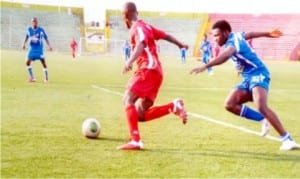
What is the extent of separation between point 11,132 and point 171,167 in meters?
3.29

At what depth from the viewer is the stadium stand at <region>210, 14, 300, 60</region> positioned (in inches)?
2576

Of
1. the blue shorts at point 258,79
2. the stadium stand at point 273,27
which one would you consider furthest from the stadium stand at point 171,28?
the blue shorts at point 258,79

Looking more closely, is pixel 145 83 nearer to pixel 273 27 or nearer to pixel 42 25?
pixel 273 27

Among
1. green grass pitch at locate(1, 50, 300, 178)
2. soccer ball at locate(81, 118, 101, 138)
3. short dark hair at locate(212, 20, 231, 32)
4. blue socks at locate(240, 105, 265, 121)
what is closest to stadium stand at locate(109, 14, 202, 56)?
green grass pitch at locate(1, 50, 300, 178)

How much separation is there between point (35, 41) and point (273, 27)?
2050 inches

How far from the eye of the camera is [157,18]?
75.9 m

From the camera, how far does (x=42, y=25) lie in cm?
7075

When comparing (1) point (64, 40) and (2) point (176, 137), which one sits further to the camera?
(1) point (64, 40)

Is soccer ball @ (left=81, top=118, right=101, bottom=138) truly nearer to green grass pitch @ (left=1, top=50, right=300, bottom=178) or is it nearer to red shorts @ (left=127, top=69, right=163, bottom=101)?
green grass pitch @ (left=1, top=50, right=300, bottom=178)

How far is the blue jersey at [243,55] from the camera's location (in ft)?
25.3

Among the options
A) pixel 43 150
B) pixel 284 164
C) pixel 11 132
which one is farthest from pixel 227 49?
pixel 11 132

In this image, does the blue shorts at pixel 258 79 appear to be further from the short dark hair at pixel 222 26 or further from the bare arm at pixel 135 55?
the bare arm at pixel 135 55

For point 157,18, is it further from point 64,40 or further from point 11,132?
point 11,132

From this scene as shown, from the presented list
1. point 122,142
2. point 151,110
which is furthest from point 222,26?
point 122,142
